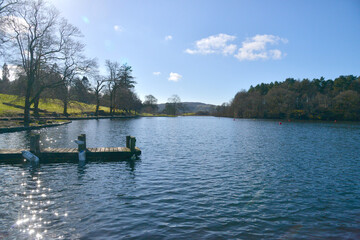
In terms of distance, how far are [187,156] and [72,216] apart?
12.3 m

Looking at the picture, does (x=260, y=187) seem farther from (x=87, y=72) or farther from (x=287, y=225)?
(x=87, y=72)

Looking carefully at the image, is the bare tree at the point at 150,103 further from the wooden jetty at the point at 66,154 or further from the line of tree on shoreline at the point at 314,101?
the wooden jetty at the point at 66,154

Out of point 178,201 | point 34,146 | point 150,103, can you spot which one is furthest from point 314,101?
point 34,146

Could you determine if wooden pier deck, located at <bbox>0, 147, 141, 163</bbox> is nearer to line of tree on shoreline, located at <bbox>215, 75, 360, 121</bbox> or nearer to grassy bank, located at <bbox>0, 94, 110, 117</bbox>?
grassy bank, located at <bbox>0, 94, 110, 117</bbox>

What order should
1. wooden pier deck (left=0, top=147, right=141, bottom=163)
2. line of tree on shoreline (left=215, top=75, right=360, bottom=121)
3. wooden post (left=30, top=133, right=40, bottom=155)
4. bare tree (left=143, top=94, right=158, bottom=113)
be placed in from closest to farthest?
wooden pier deck (left=0, top=147, right=141, bottom=163) → wooden post (left=30, top=133, right=40, bottom=155) → line of tree on shoreline (left=215, top=75, right=360, bottom=121) → bare tree (left=143, top=94, right=158, bottom=113)

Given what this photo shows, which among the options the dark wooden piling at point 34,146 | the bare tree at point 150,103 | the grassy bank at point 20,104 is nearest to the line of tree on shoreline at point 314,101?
the bare tree at point 150,103

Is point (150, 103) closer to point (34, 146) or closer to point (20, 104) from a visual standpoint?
point (20, 104)

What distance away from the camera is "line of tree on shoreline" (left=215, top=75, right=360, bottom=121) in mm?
98062

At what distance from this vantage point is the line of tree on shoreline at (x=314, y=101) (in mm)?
98062

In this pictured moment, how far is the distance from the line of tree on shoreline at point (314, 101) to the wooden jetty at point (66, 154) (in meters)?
103

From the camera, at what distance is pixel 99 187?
1104 centimetres

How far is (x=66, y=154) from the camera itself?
16547 millimetres

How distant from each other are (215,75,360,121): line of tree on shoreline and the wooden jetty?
10313cm

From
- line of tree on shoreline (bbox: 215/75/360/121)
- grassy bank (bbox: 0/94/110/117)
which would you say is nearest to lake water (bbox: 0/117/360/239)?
grassy bank (bbox: 0/94/110/117)
